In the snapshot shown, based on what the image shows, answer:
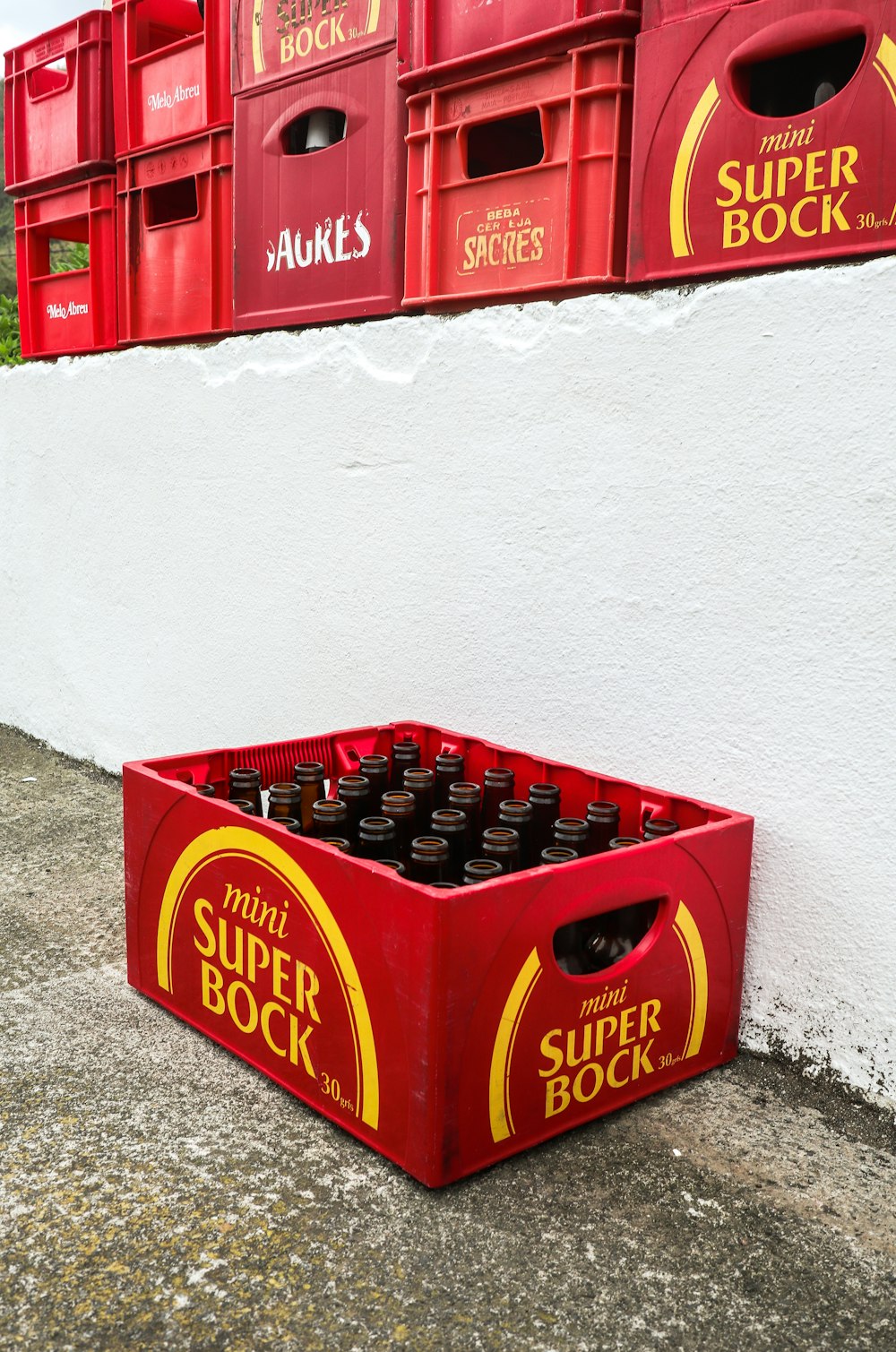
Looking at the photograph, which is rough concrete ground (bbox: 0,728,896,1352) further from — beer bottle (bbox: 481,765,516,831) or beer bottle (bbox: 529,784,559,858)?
beer bottle (bbox: 481,765,516,831)

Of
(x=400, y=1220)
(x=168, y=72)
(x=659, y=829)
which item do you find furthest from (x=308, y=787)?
(x=168, y=72)

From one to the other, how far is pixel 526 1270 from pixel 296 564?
1700 millimetres

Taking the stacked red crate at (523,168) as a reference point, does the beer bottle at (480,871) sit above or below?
below

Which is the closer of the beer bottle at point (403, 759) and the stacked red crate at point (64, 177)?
the beer bottle at point (403, 759)

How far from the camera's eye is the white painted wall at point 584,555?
1.65m

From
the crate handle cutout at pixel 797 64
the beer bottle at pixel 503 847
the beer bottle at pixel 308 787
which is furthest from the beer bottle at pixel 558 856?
the crate handle cutout at pixel 797 64

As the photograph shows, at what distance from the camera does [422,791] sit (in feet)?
6.31

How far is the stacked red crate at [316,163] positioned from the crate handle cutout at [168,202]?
1.19ft

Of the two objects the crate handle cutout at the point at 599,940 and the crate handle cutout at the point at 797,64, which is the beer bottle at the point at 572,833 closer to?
the crate handle cutout at the point at 599,940

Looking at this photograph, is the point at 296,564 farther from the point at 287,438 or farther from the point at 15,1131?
the point at 15,1131

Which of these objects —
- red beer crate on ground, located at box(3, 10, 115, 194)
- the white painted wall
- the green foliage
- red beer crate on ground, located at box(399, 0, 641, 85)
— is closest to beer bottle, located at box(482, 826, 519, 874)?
the white painted wall

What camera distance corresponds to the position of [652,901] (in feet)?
5.57

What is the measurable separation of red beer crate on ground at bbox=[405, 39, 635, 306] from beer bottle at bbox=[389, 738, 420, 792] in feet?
2.81

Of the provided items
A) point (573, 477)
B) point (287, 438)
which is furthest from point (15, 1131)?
point (287, 438)
